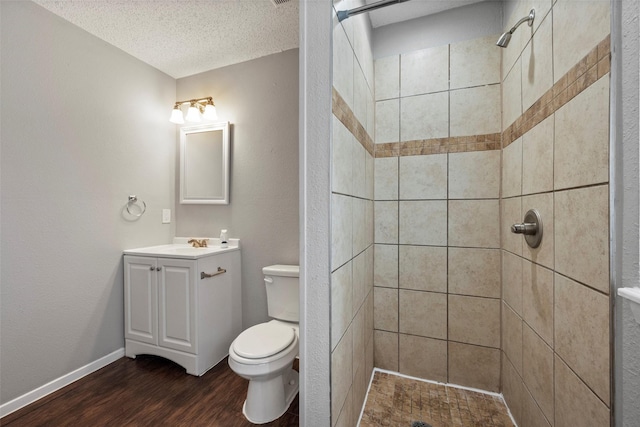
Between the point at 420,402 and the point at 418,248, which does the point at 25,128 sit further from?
the point at 420,402

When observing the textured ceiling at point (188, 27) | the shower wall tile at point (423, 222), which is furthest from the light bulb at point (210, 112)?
the shower wall tile at point (423, 222)

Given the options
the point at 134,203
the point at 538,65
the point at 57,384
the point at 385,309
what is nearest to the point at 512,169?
the point at 538,65

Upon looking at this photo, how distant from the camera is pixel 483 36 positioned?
5.27ft

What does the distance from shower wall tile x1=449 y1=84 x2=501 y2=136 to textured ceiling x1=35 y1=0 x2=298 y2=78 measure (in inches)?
48.7

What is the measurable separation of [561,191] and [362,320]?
109cm

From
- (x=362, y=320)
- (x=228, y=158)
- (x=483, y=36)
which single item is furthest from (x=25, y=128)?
(x=483, y=36)

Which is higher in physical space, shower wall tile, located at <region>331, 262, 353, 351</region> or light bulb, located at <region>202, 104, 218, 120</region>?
light bulb, located at <region>202, 104, 218, 120</region>

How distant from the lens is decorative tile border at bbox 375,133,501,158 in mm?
1598

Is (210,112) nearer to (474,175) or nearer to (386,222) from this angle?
(386,222)

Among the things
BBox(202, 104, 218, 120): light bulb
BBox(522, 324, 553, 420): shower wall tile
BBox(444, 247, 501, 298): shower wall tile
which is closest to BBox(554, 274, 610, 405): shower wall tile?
BBox(522, 324, 553, 420): shower wall tile

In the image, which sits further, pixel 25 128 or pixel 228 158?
pixel 228 158

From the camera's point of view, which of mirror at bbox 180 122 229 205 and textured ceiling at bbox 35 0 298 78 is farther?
mirror at bbox 180 122 229 205

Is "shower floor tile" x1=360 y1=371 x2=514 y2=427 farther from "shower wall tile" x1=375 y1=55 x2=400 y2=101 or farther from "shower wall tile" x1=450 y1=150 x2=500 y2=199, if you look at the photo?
"shower wall tile" x1=375 y1=55 x2=400 y2=101

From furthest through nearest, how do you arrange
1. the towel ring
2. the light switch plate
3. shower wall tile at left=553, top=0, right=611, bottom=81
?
1. the light switch plate
2. the towel ring
3. shower wall tile at left=553, top=0, right=611, bottom=81
